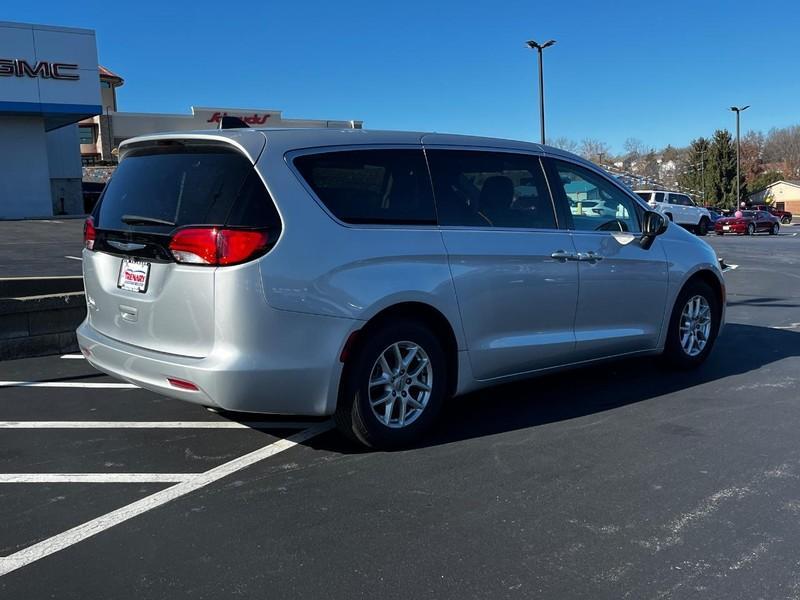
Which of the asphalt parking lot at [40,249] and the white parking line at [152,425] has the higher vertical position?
the asphalt parking lot at [40,249]

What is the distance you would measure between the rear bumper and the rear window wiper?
0.72 meters

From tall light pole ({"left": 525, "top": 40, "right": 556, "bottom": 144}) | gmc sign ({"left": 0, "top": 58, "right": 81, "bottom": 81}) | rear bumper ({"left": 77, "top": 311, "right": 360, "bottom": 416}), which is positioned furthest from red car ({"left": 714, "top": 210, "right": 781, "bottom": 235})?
rear bumper ({"left": 77, "top": 311, "right": 360, "bottom": 416})

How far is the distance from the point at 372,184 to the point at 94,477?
226 centimetres

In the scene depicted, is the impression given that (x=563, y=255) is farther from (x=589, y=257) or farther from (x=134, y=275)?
(x=134, y=275)

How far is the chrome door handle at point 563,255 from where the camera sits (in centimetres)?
503

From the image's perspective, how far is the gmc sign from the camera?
30.2m

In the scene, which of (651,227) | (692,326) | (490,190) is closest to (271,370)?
(490,190)

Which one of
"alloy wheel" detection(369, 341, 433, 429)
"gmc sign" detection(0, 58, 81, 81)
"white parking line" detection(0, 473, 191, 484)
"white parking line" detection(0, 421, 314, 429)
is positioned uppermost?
"gmc sign" detection(0, 58, 81, 81)

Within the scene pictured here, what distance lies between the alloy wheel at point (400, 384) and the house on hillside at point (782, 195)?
315 ft

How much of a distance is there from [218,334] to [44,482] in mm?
1250

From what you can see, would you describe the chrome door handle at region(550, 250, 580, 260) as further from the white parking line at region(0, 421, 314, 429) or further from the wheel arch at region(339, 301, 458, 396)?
the white parking line at region(0, 421, 314, 429)

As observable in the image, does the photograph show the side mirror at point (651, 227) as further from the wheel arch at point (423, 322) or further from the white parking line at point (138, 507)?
the white parking line at point (138, 507)

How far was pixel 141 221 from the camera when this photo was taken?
4.16 m

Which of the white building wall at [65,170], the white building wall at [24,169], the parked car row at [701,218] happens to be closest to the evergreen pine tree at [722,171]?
the parked car row at [701,218]
